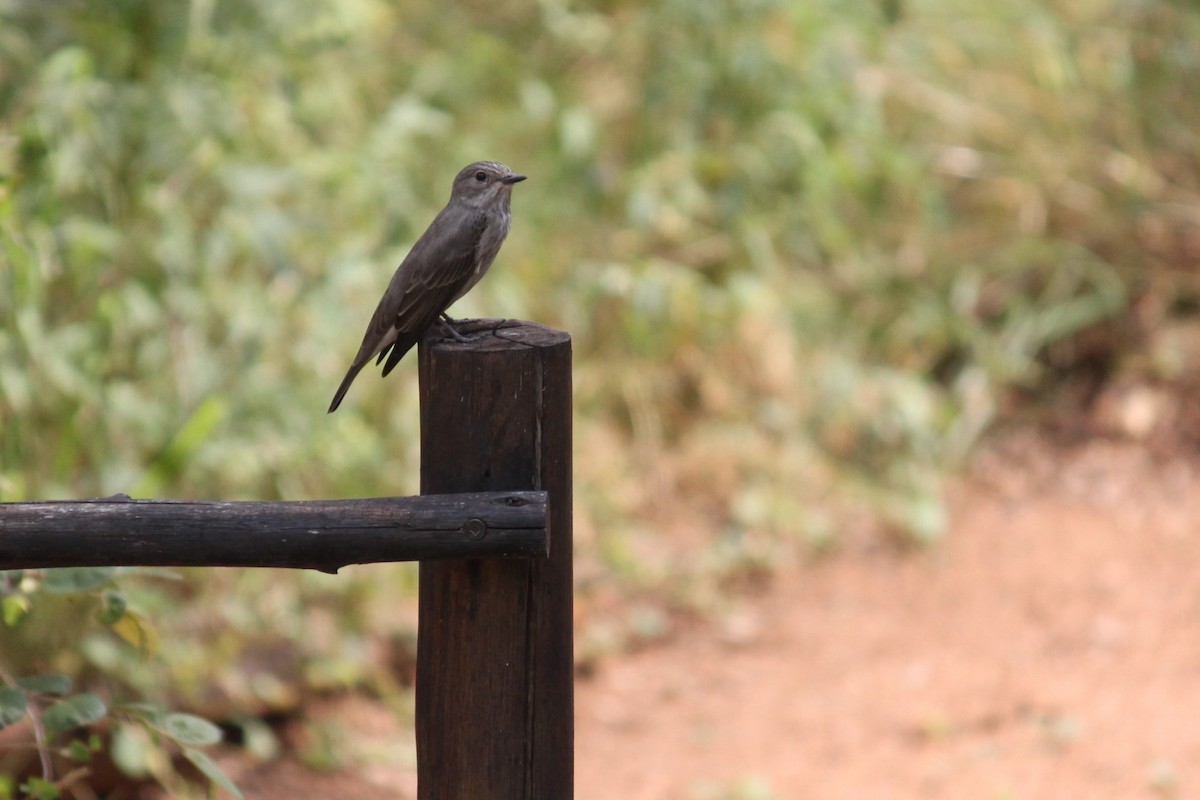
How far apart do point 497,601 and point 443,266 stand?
1.10m

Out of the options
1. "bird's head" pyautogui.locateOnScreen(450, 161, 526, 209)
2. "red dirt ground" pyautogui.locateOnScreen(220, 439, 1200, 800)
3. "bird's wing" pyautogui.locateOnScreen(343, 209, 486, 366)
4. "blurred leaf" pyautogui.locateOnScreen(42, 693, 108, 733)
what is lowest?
"red dirt ground" pyautogui.locateOnScreen(220, 439, 1200, 800)

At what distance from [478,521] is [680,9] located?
4355 mm

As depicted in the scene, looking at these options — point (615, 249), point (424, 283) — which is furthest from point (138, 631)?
point (615, 249)

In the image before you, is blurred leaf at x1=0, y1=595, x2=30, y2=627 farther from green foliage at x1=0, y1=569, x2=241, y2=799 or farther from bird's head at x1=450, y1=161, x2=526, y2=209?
bird's head at x1=450, y1=161, x2=526, y2=209

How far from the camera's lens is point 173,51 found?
14.2 feet

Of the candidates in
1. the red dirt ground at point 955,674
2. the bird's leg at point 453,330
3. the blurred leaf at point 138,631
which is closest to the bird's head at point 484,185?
the bird's leg at point 453,330

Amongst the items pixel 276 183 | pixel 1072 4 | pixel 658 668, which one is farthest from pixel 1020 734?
pixel 1072 4

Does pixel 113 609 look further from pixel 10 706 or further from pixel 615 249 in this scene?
pixel 615 249

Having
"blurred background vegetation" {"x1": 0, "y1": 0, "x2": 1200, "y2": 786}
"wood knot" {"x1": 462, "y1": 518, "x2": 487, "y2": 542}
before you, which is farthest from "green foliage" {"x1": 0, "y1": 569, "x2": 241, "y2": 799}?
"blurred background vegetation" {"x1": 0, "y1": 0, "x2": 1200, "y2": 786}

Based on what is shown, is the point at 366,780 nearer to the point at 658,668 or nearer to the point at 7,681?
the point at 658,668

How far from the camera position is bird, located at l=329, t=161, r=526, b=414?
2.98 metres

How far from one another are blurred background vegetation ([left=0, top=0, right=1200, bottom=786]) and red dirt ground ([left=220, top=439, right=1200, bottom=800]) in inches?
9.9

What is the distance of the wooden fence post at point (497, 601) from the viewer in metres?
2.20

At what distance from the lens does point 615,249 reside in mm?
6203
